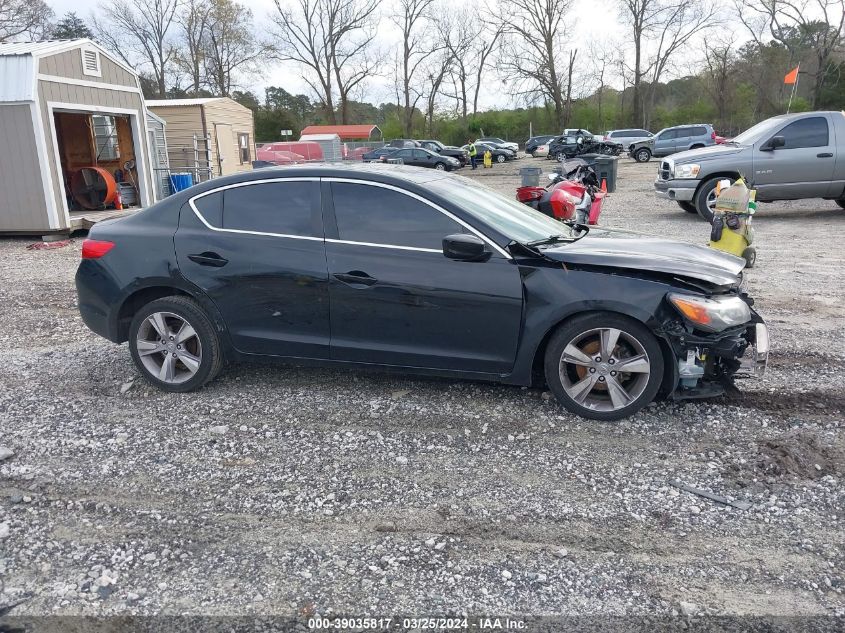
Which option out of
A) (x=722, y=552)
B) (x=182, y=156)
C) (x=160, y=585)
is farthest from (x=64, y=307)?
(x=182, y=156)

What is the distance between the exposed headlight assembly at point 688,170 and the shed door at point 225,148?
16.6 meters

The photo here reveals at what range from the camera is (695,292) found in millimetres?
3982

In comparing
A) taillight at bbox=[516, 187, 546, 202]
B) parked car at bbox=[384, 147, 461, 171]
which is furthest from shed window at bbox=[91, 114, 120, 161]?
parked car at bbox=[384, 147, 461, 171]

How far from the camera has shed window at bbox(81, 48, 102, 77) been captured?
13805mm

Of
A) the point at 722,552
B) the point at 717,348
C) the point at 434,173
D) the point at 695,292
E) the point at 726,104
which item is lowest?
the point at 722,552

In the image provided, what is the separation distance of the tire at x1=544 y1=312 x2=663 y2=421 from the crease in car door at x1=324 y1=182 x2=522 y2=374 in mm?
315

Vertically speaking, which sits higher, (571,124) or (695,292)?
(571,124)

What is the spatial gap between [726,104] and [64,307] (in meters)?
55.8

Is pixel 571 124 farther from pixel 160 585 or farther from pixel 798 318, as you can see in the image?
pixel 160 585

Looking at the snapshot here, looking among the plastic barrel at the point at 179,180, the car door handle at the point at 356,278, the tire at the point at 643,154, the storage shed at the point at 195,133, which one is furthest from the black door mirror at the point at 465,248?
the tire at the point at 643,154

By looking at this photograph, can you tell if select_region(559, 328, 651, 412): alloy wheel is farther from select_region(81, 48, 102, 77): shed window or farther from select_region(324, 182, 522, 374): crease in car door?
select_region(81, 48, 102, 77): shed window

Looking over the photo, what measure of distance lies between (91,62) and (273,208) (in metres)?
12.2

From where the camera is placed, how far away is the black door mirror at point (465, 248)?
406 cm

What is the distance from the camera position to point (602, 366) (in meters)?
4.07
